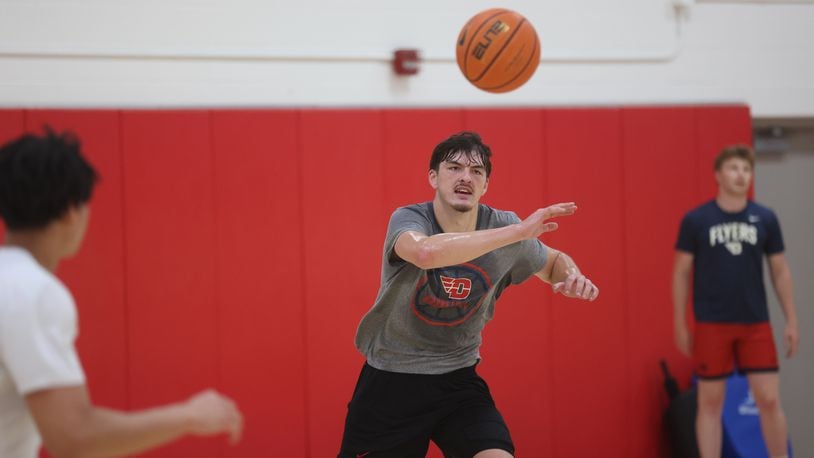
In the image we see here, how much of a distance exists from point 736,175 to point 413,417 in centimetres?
279

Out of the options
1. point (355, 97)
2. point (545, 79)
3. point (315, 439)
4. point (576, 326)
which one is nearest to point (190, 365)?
point (315, 439)

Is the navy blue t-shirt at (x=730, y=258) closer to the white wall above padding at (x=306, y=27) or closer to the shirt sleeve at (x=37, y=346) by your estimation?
the white wall above padding at (x=306, y=27)

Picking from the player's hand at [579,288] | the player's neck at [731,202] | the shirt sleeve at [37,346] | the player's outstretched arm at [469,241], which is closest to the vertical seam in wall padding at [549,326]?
the player's neck at [731,202]

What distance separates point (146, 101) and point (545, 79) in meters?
2.64

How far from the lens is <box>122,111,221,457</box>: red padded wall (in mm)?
5234

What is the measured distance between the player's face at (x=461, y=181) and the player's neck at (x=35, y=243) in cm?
205

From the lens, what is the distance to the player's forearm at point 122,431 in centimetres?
180

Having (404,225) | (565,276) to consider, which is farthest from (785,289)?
(404,225)

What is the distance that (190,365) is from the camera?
17.4 feet

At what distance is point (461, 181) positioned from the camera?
12.4 feet

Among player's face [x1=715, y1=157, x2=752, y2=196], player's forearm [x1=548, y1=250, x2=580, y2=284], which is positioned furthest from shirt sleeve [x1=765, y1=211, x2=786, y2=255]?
player's forearm [x1=548, y1=250, x2=580, y2=284]

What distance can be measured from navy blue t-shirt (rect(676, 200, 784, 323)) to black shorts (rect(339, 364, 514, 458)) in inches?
87.6

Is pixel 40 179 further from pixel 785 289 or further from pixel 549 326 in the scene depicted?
pixel 785 289

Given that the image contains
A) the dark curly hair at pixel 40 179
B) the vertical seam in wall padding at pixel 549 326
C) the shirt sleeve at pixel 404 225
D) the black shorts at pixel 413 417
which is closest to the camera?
the dark curly hair at pixel 40 179
